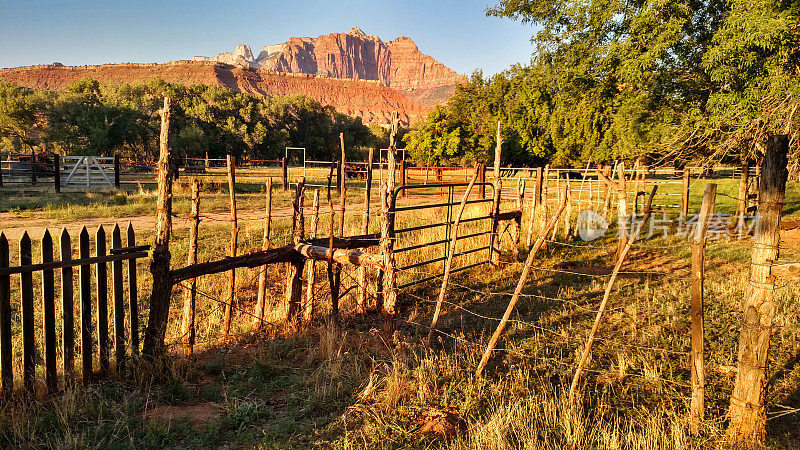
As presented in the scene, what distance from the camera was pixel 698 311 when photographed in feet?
11.2

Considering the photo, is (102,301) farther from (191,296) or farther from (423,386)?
(423,386)

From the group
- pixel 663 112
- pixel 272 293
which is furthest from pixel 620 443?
pixel 663 112

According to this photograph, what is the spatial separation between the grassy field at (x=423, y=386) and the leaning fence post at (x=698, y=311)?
0.39 feet

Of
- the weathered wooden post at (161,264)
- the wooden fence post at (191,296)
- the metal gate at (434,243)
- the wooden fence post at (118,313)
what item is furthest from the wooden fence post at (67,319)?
the metal gate at (434,243)

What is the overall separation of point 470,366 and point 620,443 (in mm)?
1498

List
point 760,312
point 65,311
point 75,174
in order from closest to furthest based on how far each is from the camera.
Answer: point 760,312, point 65,311, point 75,174

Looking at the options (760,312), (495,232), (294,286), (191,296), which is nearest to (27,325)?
(191,296)

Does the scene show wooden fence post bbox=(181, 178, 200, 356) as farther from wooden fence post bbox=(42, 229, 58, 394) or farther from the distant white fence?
A: the distant white fence

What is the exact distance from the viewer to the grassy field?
3340 mm

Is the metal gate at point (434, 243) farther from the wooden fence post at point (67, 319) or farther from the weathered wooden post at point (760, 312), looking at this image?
the weathered wooden post at point (760, 312)

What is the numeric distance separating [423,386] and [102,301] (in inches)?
115

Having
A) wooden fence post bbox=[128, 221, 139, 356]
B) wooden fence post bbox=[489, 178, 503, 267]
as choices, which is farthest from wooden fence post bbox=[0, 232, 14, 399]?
wooden fence post bbox=[489, 178, 503, 267]

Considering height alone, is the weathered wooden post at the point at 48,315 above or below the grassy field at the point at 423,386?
above

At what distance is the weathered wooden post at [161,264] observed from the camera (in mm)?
4203
